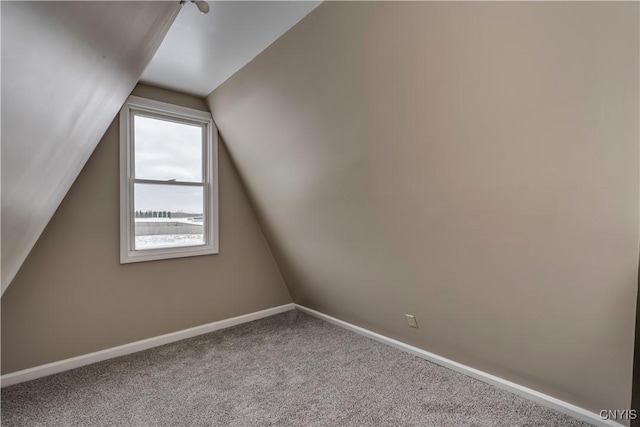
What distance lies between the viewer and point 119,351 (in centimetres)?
279

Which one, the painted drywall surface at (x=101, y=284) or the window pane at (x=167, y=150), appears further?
the window pane at (x=167, y=150)

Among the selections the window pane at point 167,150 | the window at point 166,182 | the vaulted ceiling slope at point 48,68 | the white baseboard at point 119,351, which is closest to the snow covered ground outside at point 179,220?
the window at point 166,182

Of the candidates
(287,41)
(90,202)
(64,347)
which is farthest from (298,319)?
(287,41)

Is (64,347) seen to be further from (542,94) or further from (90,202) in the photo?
(542,94)

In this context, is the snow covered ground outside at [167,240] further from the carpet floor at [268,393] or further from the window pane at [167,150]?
the carpet floor at [268,393]

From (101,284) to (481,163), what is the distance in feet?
10.1

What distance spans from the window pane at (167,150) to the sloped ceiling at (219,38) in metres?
0.45

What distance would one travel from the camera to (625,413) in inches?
66.9

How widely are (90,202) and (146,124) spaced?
87 centimetres

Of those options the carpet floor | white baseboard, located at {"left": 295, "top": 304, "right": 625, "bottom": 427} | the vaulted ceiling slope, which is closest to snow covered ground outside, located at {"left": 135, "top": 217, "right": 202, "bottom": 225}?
the carpet floor

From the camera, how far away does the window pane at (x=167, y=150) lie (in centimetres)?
296

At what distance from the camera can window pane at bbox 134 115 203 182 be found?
9.71ft

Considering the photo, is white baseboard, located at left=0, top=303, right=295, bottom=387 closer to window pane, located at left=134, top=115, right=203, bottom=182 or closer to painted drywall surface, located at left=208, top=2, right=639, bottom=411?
window pane, located at left=134, top=115, right=203, bottom=182

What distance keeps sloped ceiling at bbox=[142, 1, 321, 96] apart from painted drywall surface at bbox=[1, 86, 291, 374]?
21.6 inches
